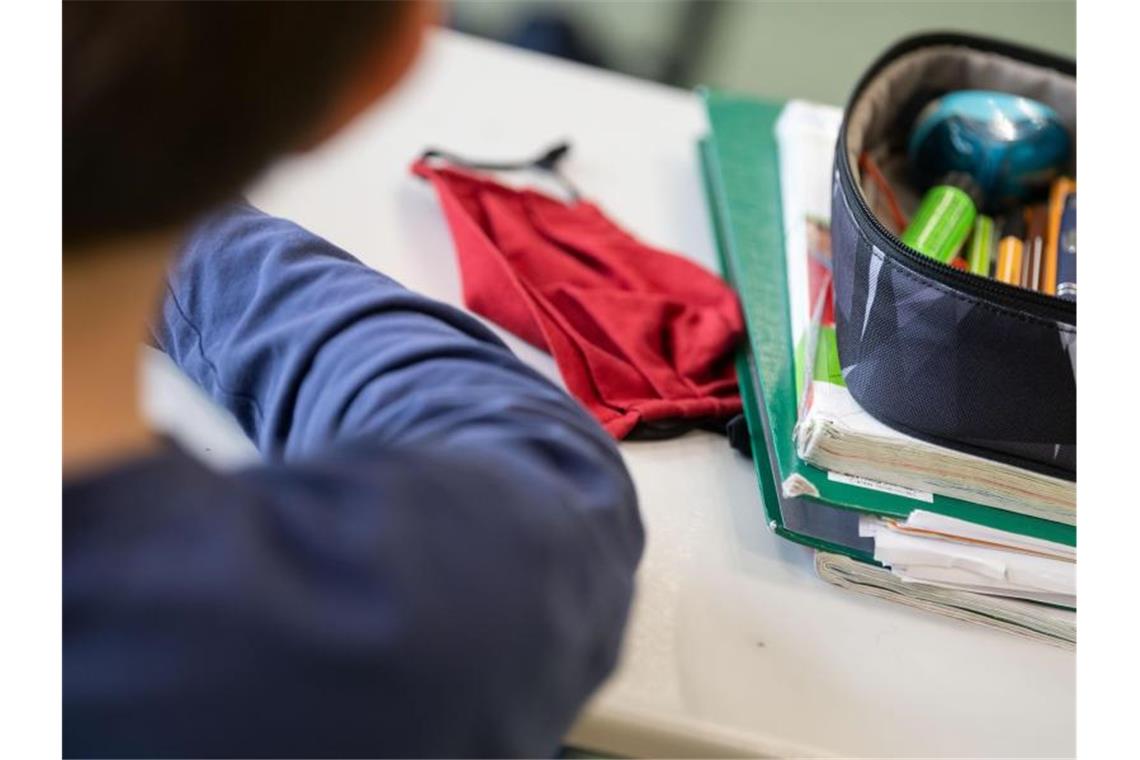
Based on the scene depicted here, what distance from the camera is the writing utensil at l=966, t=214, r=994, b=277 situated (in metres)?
0.70

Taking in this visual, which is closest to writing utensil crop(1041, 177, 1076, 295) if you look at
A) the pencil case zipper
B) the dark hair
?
the pencil case zipper

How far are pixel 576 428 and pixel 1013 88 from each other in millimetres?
509

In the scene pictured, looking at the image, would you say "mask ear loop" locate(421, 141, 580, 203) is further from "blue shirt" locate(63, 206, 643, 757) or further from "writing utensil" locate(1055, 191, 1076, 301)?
"blue shirt" locate(63, 206, 643, 757)

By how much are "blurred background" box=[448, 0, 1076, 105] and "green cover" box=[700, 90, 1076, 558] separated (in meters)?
0.91

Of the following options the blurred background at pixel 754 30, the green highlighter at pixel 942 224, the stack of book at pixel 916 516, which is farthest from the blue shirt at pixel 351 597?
the blurred background at pixel 754 30

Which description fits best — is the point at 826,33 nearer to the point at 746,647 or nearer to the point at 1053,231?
the point at 1053,231

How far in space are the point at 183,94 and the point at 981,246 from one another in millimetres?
530

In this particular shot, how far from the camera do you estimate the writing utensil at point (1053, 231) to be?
2.24 feet

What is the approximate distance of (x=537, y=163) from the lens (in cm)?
88

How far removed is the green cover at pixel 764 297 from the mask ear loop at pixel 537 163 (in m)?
0.10

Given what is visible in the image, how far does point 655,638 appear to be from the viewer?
0.55 m

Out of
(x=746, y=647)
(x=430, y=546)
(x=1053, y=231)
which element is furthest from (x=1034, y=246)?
(x=430, y=546)

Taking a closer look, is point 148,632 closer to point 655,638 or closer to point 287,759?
point 287,759
